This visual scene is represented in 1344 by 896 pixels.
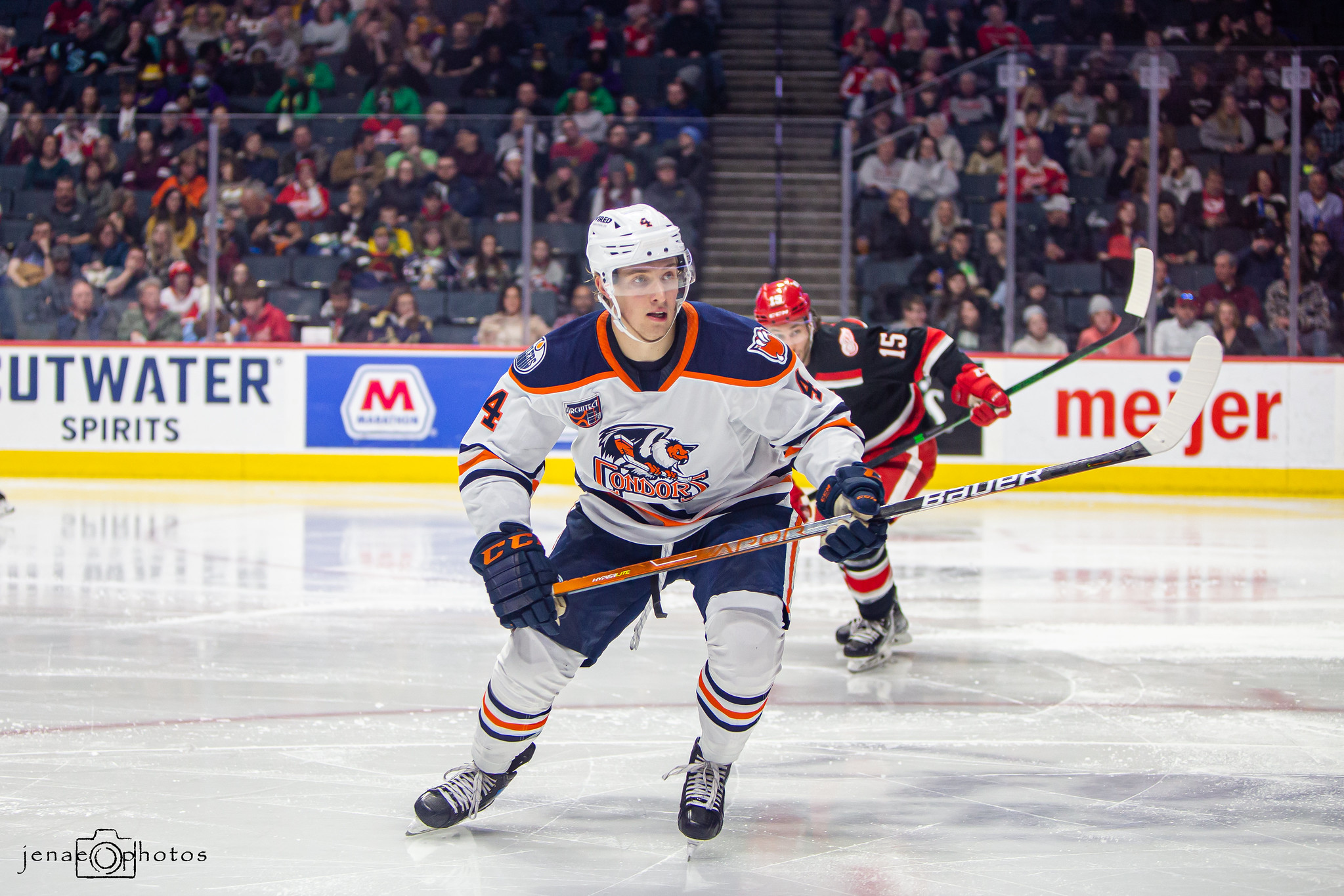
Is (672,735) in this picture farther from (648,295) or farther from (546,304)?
(546,304)

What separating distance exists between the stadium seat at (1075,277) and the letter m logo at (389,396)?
415cm

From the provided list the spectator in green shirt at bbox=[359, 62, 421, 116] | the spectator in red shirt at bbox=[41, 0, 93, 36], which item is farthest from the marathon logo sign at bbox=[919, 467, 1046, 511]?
the spectator in red shirt at bbox=[41, 0, 93, 36]

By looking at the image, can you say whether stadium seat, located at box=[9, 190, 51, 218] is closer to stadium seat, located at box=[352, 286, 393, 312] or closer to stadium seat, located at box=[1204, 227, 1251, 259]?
stadium seat, located at box=[352, 286, 393, 312]

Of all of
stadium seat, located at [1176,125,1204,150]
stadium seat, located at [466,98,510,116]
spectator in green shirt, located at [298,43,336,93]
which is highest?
spectator in green shirt, located at [298,43,336,93]

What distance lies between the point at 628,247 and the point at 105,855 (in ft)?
4.75

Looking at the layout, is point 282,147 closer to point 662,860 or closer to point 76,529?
point 76,529

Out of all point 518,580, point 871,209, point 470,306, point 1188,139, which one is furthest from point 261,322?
point 518,580

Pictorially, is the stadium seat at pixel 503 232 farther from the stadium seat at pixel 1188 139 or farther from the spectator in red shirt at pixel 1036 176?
the stadium seat at pixel 1188 139

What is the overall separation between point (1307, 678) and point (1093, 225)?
499cm

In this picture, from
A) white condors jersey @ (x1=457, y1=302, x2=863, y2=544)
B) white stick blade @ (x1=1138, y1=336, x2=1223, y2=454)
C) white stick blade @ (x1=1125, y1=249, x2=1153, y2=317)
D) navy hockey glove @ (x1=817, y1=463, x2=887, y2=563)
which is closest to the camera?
navy hockey glove @ (x1=817, y1=463, x2=887, y2=563)

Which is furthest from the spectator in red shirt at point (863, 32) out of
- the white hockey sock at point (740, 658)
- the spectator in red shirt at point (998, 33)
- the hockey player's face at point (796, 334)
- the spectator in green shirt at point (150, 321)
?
the white hockey sock at point (740, 658)

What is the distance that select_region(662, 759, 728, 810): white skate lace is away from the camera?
261cm

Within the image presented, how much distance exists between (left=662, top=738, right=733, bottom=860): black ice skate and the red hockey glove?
6.21 ft

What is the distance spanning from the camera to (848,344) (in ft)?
14.7
